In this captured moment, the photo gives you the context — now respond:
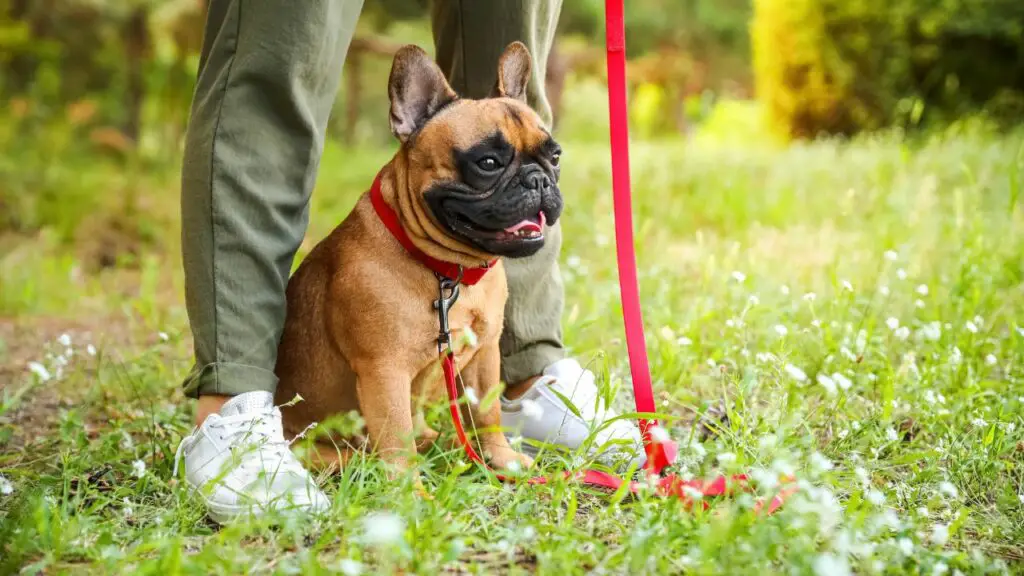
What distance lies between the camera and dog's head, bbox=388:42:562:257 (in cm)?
213

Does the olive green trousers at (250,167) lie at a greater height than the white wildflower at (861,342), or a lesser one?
greater

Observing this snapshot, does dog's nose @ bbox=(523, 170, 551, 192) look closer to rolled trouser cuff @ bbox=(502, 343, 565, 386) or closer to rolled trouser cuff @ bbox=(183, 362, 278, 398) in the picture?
rolled trouser cuff @ bbox=(502, 343, 565, 386)

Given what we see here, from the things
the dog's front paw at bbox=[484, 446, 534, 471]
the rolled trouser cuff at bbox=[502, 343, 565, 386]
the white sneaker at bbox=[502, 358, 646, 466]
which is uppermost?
the rolled trouser cuff at bbox=[502, 343, 565, 386]

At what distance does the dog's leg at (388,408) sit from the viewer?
2137mm

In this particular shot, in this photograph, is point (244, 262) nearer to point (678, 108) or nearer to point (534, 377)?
point (534, 377)

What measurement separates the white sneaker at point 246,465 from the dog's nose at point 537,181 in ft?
2.60

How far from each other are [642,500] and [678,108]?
55.3ft

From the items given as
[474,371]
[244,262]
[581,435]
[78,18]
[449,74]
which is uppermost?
[78,18]

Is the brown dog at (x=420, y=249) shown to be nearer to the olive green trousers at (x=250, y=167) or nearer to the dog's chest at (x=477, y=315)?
the dog's chest at (x=477, y=315)

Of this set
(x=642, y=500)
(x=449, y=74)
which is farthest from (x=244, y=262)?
(x=642, y=500)

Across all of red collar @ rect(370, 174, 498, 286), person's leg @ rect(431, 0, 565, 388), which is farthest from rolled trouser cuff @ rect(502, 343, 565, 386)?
red collar @ rect(370, 174, 498, 286)

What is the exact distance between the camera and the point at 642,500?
1.79 meters

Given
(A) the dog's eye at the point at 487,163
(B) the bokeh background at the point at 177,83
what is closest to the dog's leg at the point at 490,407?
(A) the dog's eye at the point at 487,163

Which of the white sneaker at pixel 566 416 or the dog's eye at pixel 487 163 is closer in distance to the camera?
the dog's eye at pixel 487 163
